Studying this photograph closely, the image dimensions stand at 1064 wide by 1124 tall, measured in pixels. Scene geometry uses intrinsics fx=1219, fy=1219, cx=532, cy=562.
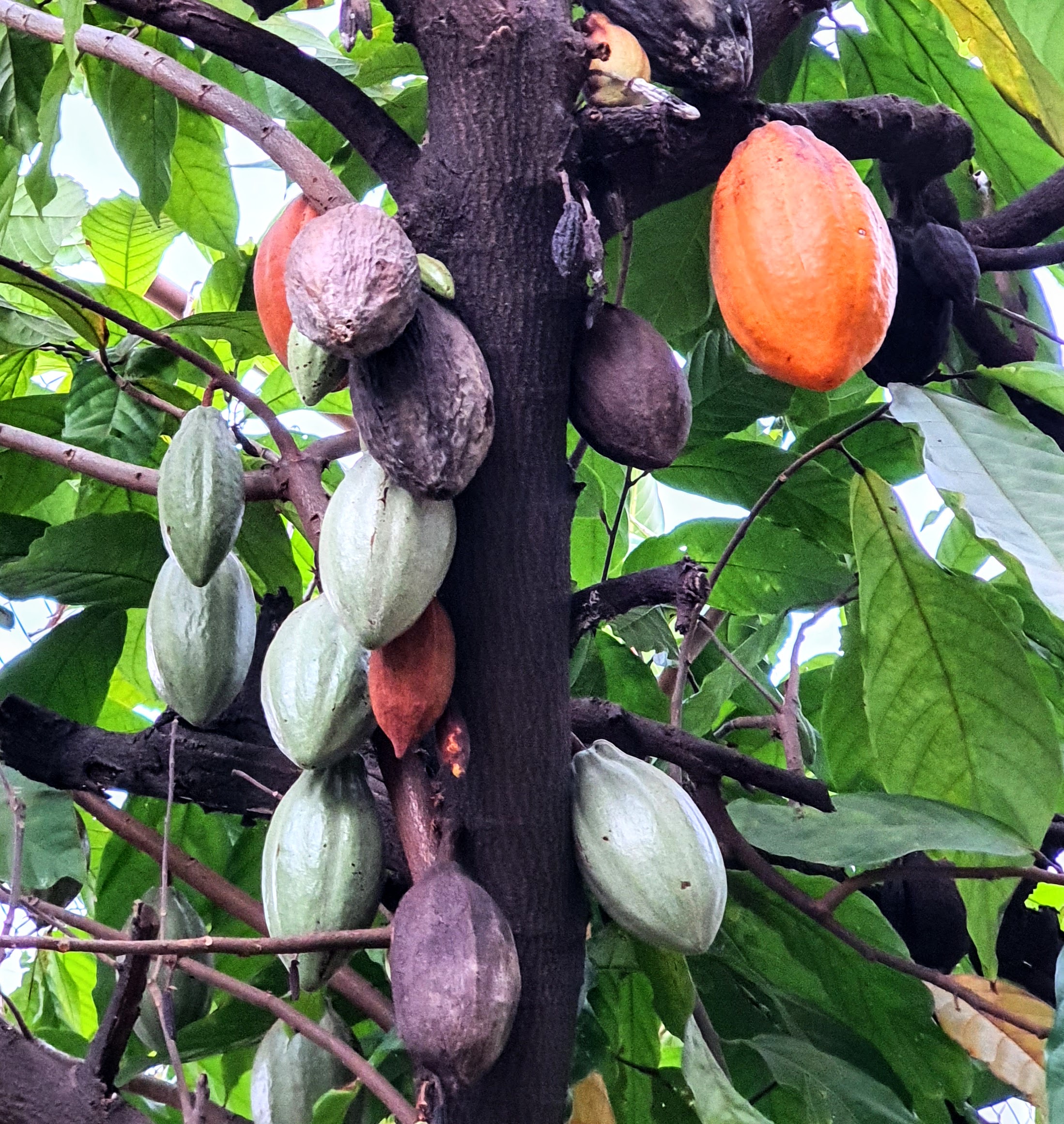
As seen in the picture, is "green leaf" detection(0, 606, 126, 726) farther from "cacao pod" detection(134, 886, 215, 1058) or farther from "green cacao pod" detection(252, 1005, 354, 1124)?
"green cacao pod" detection(252, 1005, 354, 1124)

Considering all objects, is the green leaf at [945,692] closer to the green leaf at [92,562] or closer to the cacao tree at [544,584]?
the cacao tree at [544,584]

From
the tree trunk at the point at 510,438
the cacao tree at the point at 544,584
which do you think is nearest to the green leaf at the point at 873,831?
the cacao tree at the point at 544,584

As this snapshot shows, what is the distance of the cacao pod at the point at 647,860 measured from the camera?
0.71m

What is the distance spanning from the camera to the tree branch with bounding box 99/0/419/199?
72cm

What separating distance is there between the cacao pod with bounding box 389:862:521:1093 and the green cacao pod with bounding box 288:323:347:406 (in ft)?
0.92

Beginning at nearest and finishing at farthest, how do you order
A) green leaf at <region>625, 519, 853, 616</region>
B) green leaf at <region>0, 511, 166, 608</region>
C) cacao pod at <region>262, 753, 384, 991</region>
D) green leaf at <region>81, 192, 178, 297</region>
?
1. cacao pod at <region>262, 753, 384, 991</region>
2. green leaf at <region>0, 511, 166, 608</region>
3. green leaf at <region>625, 519, 853, 616</region>
4. green leaf at <region>81, 192, 178, 297</region>

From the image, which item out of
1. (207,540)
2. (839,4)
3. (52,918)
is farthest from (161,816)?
(839,4)

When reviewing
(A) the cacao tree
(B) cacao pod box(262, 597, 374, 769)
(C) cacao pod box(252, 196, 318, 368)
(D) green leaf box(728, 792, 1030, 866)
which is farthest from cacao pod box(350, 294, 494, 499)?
(D) green leaf box(728, 792, 1030, 866)

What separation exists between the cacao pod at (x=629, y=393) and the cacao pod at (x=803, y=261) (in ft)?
0.21

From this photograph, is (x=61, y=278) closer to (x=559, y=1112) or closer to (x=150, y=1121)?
(x=150, y=1121)

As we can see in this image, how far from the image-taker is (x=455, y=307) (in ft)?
2.27

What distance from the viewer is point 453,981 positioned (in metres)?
0.60

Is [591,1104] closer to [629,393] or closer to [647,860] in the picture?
[647,860]

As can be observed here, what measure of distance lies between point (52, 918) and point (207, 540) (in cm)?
32
